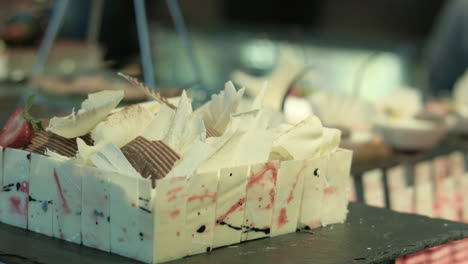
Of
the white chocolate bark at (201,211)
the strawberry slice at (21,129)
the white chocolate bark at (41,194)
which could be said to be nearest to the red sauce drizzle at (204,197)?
the white chocolate bark at (201,211)

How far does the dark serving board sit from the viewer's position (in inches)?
46.5

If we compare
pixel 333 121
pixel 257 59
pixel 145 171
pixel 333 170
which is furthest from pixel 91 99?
pixel 257 59

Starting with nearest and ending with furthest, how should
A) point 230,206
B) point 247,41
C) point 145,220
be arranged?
point 145,220 → point 230,206 → point 247,41

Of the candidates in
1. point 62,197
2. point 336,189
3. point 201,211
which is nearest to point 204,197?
point 201,211

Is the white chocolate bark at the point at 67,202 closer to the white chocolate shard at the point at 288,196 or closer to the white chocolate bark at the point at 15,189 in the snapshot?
the white chocolate bark at the point at 15,189

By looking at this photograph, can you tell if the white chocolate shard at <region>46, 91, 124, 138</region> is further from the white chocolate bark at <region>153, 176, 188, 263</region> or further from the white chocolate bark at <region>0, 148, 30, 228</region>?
the white chocolate bark at <region>153, 176, 188, 263</region>

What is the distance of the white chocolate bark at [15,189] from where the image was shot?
1.31 metres

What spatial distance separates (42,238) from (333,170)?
0.51 meters

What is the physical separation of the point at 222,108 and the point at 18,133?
0.35m

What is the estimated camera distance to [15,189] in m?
1.33

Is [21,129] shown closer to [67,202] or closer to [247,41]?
[67,202]

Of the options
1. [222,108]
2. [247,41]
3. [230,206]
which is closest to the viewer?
[230,206]

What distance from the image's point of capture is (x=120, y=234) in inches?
46.0

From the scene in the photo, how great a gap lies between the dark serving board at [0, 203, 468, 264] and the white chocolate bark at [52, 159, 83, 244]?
0.02 metres
